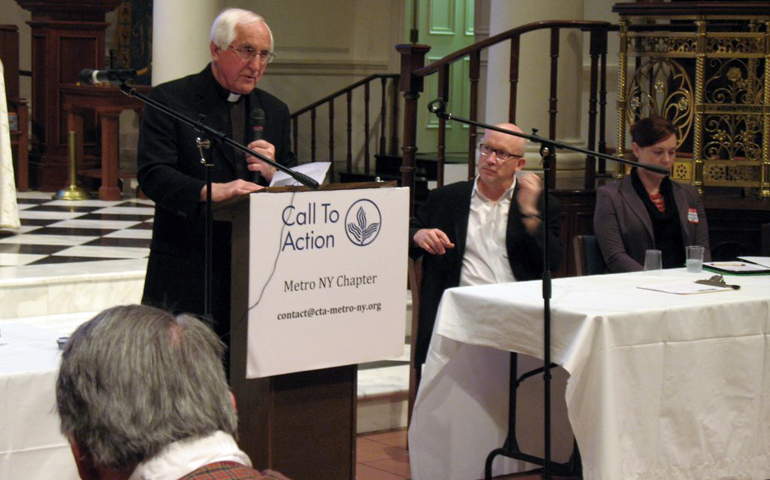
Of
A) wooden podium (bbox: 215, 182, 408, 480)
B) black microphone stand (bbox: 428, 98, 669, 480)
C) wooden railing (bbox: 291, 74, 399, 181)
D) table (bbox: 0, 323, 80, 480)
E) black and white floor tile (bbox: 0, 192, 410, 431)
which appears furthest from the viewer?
wooden railing (bbox: 291, 74, 399, 181)

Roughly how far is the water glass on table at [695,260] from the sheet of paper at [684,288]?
310 mm

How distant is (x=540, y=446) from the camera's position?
4230 mm

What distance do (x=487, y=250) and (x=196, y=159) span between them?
1267mm

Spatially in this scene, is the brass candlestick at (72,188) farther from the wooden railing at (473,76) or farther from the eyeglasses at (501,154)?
the eyeglasses at (501,154)

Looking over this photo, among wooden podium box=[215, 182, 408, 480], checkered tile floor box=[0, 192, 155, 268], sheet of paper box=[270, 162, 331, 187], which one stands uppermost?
sheet of paper box=[270, 162, 331, 187]

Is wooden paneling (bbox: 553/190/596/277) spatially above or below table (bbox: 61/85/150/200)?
below

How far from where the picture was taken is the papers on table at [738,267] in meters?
4.25

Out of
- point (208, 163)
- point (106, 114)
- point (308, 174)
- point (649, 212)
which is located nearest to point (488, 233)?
point (649, 212)

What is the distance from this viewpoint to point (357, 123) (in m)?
10.4

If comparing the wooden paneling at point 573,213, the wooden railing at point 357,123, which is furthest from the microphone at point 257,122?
the wooden railing at point 357,123

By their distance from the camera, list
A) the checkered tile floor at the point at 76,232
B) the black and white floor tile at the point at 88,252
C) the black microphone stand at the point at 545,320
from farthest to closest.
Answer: the checkered tile floor at the point at 76,232
the black and white floor tile at the point at 88,252
the black microphone stand at the point at 545,320

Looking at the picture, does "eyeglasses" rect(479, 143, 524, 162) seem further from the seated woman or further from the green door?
the green door

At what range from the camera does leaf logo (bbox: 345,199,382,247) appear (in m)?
3.04

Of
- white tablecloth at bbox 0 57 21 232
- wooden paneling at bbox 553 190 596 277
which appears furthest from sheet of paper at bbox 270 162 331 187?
white tablecloth at bbox 0 57 21 232
